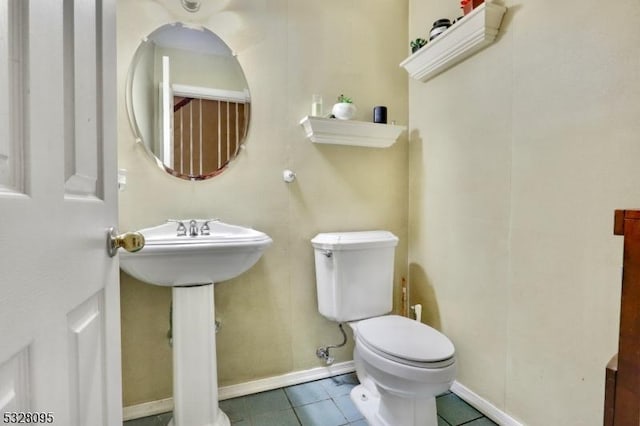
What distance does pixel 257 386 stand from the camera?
155 cm

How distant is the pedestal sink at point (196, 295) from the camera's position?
3.48ft

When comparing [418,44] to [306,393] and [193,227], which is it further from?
[306,393]

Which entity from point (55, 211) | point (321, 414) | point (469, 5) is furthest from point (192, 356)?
point (469, 5)

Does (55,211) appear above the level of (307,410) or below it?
above

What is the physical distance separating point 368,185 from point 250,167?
2.31 ft

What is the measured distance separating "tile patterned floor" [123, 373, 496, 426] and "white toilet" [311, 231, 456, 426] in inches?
3.6

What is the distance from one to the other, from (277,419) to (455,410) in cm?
84

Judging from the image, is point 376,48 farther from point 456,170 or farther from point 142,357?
point 142,357

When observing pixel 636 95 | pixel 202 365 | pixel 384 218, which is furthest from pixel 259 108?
pixel 636 95

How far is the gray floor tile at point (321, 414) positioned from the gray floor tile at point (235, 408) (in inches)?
9.7

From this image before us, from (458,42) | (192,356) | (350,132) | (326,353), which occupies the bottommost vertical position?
(326,353)

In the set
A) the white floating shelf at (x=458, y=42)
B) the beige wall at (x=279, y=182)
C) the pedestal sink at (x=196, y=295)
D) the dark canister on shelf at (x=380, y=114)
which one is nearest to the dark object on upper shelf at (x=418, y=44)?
the white floating shelf at (x=458, y=42)

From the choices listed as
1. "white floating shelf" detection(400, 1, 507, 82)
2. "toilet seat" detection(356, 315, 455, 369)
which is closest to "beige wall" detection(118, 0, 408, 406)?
"white floating shelf" detection(400, 1, 507, 82)

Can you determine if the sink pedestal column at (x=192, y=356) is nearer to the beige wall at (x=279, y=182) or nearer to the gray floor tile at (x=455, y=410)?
the beige wall at (x=279, y=182)
